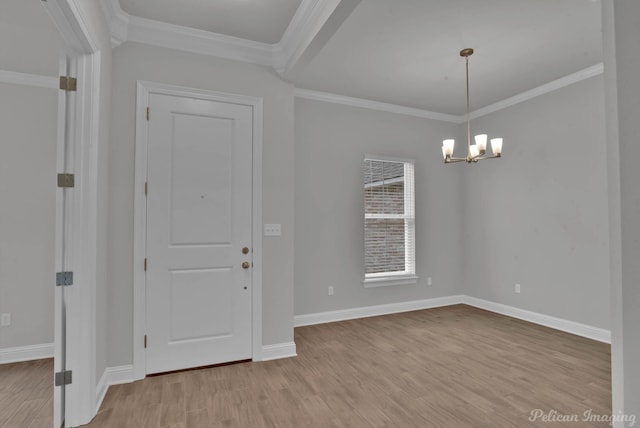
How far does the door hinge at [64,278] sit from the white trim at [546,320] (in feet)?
16.1

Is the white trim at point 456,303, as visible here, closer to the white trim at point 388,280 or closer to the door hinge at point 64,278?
the white trim at point 388,280

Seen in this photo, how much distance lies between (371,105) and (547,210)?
2.64 m

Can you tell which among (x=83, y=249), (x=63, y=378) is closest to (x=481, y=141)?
(x=83, y=249)

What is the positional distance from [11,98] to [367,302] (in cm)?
451

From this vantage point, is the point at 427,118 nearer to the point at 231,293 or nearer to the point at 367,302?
the point at 367,302

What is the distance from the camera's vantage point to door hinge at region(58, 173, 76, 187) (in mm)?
2082

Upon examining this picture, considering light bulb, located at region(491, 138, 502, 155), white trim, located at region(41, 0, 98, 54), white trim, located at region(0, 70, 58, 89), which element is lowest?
light bulb, located at region(491, 138, 502, 155)

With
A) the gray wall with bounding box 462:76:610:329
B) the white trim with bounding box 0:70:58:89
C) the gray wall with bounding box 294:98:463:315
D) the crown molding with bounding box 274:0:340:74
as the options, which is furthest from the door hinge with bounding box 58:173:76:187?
the gray wall with bounding box 462:76:610:329

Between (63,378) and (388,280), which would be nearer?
(63,378)

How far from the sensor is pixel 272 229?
10.5ft

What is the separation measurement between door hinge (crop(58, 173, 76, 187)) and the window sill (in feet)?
11.3

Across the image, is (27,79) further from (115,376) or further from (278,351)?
(278,351)

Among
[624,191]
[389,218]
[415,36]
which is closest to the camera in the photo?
[624,191]

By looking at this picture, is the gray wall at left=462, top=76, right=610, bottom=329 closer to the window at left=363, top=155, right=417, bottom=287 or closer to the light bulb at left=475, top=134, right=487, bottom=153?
the window at left=363, top=155, right=417, bottom=287
